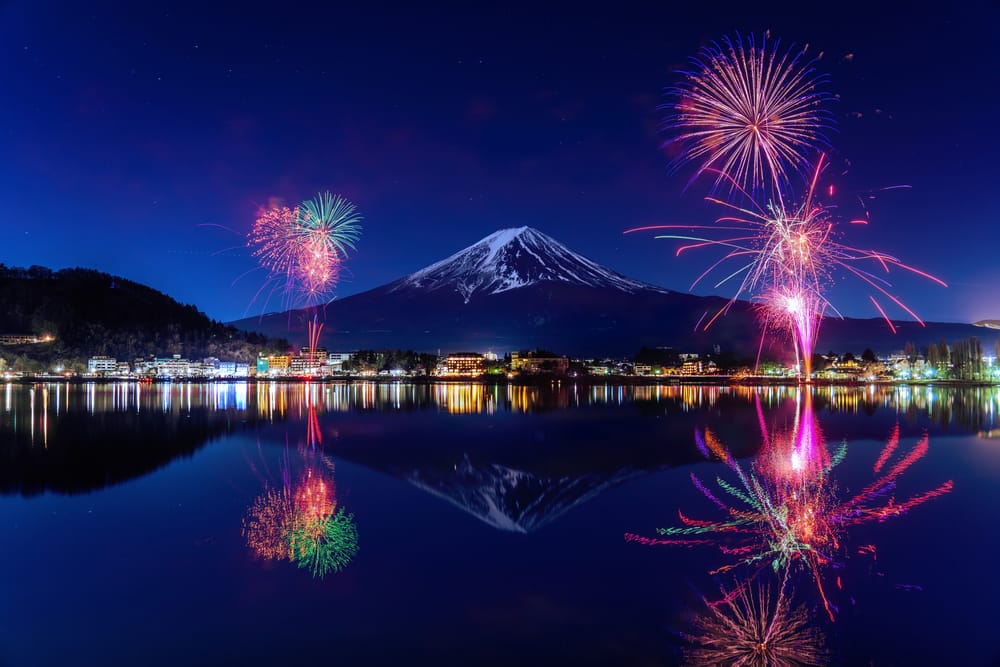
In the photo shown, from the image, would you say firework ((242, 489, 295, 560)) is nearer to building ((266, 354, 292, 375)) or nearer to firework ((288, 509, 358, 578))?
firework ((288, 509, 358, 578))

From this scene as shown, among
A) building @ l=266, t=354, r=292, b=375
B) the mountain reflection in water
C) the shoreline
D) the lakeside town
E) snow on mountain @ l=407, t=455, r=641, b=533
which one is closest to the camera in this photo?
snow on mountain @ l=407, t=455, r=641, b=533

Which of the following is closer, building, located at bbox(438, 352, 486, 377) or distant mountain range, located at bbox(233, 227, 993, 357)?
building, located at bbox(438, 352, 486, 377)

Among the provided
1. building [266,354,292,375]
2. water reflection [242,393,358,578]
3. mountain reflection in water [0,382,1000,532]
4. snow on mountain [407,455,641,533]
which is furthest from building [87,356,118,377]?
snow on mountain [407,455,641,533]

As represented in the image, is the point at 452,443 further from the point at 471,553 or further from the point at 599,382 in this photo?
the point at 599,382

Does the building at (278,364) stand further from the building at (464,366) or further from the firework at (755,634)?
the firework at (755,634)

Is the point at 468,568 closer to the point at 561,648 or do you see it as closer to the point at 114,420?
the point at 561,648

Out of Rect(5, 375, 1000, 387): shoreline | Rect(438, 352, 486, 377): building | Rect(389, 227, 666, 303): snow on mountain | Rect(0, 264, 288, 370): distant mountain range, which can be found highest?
Rect(389, 227, 666, 303): snow on mountain

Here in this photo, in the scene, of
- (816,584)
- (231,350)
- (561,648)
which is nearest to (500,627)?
(561,648)
